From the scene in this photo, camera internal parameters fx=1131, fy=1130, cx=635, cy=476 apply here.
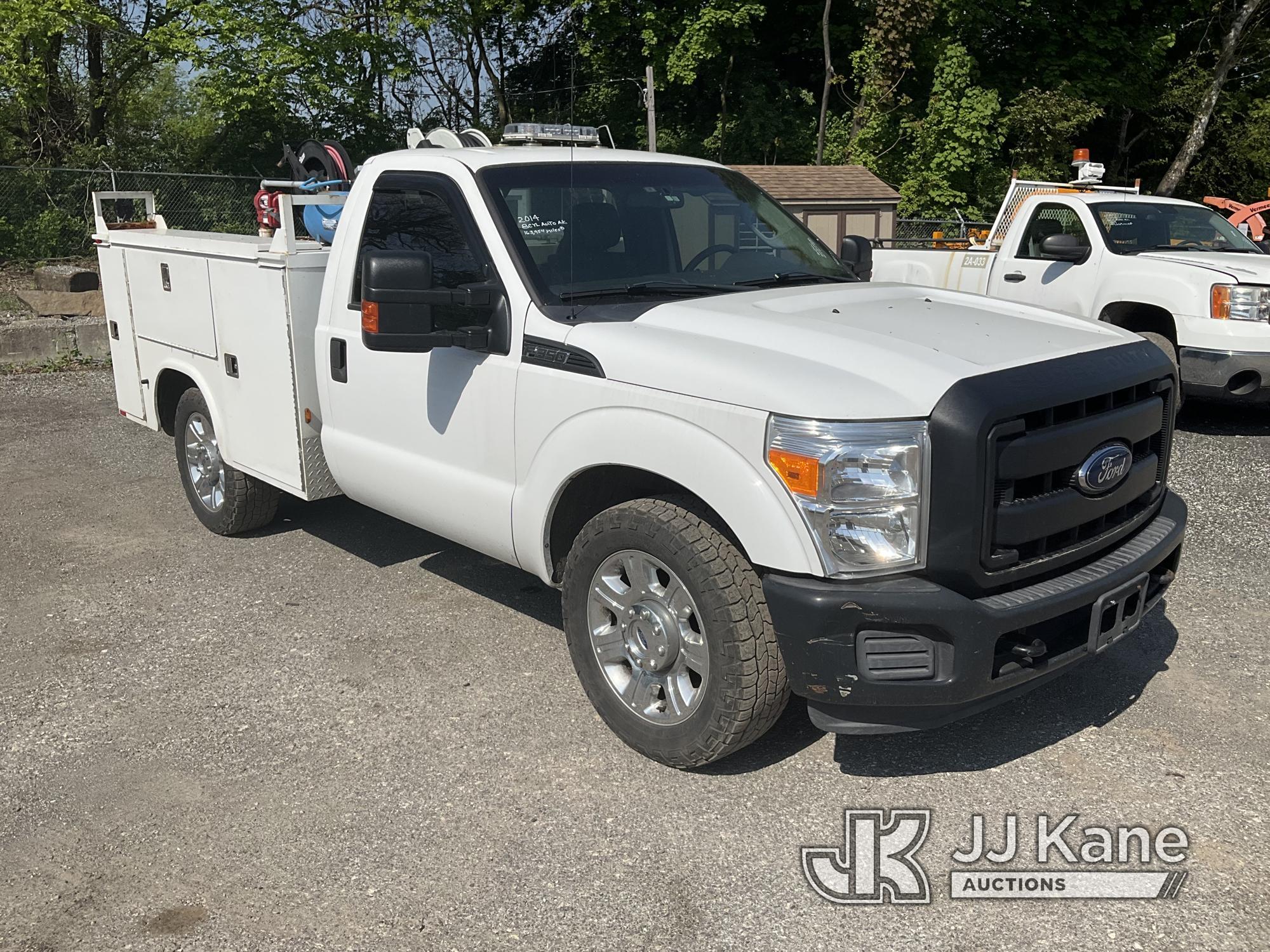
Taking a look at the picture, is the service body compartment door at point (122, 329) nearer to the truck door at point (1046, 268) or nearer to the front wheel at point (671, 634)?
the front wheel at point (671, 634)

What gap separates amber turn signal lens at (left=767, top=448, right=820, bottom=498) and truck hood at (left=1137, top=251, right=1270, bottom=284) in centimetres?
638

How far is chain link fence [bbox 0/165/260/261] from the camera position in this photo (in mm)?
14734

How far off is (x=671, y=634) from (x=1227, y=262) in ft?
22.1

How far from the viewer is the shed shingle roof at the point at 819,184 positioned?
19.2 meters

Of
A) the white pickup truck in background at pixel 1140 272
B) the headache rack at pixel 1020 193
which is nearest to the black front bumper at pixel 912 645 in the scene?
the white pickup truck in background at pixel 1140 272

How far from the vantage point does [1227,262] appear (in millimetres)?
8398

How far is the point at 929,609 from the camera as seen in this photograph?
10.2ft

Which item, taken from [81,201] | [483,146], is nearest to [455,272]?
[483,146]

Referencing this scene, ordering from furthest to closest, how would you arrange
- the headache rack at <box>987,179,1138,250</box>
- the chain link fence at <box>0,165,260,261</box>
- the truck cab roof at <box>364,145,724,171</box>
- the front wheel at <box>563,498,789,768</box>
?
the chain link fence at <box>0,165,260,261</box>, the headache rack at <box>987,179,1138,250</box>, the truck cab roof at <box>364,145,724,171</box>, the front wheel at <box>563,498,789,768</box>

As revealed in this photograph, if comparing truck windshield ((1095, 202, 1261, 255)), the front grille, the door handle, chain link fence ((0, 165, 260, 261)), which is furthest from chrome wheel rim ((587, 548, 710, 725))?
chain link fence ((0, 165, 260, 261))

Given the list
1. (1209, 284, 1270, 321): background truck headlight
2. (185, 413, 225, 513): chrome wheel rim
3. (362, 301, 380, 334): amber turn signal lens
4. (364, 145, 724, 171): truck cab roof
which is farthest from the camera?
(1209, 284, 1270, 321): background truck headlight

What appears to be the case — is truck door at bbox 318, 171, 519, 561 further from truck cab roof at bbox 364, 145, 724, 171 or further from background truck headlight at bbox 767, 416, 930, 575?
background truck headlight at bbox 767, 416, 930, 575

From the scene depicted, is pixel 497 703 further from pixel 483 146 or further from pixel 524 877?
pixel 483 146

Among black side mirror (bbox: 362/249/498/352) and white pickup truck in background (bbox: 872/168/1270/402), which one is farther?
white pickup truck in background (bbox: 872/168/1270/402)
